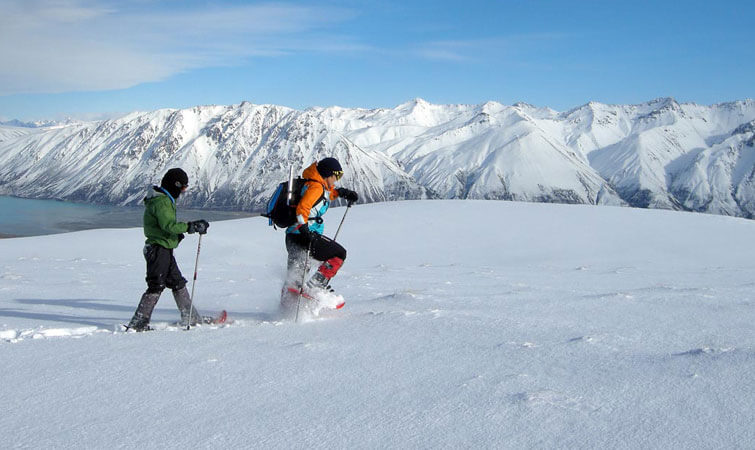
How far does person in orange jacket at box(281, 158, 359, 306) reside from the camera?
269 inches

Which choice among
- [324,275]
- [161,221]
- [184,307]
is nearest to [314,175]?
[324,275]

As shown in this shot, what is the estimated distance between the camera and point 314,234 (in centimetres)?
700

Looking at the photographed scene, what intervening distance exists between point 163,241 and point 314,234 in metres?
1.83

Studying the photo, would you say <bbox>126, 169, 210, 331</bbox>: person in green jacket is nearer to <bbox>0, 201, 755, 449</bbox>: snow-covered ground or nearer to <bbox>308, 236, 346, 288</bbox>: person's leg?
<bbox>0, 201, 755, 449</bbox>: snow-covered ground

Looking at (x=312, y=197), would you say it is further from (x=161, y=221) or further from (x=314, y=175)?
(x=161, y=221)

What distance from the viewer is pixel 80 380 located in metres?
4.12

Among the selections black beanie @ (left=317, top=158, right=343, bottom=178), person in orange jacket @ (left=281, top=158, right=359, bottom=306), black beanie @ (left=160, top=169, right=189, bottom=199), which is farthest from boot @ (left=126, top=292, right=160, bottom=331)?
black beanie @ (left=317, top=158, right=343, bottom=178)

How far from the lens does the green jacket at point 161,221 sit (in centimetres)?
641

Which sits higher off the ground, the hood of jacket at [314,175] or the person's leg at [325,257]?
the hood of jacket at [314,175]

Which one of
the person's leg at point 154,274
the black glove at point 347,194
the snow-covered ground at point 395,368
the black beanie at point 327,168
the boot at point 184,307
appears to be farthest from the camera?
the black glove at point 347,194

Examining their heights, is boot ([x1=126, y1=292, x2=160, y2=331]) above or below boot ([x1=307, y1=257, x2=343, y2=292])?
below

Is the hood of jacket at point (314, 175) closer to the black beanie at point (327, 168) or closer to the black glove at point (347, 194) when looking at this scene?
the black beanie at point (327, 168)

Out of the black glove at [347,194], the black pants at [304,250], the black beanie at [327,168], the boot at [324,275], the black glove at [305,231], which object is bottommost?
the boot at [324,275]

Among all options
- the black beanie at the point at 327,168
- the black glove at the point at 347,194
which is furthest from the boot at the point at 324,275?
the black beanie at the point at 327,168
